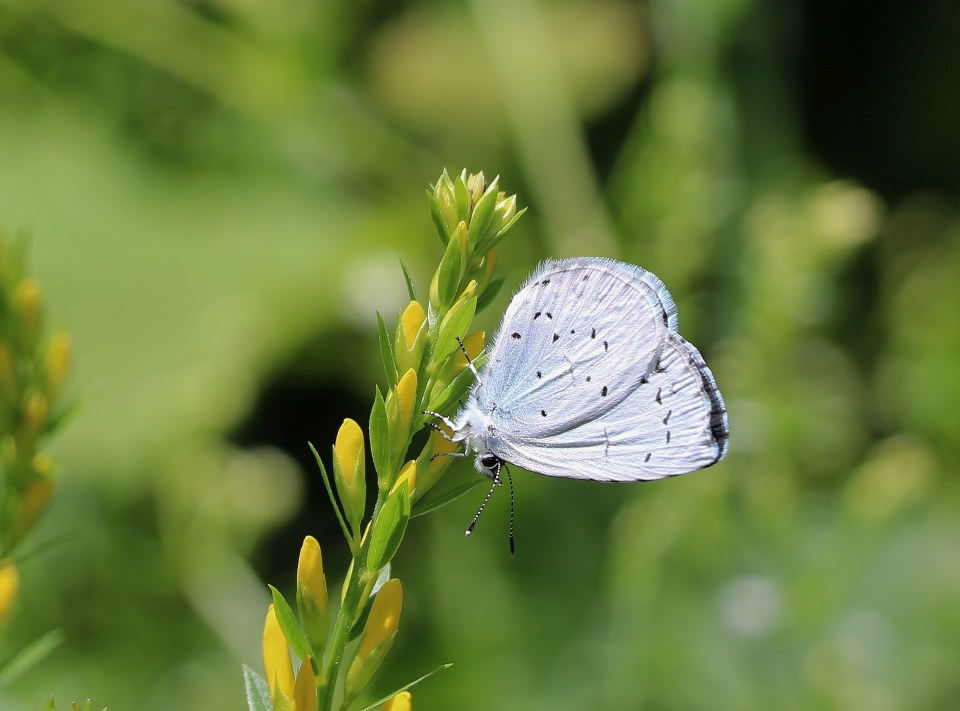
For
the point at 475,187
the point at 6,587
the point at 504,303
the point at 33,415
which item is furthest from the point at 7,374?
the point at 504,303

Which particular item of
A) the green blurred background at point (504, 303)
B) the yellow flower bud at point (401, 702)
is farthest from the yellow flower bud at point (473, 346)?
the green blurred background at point (504, 303)

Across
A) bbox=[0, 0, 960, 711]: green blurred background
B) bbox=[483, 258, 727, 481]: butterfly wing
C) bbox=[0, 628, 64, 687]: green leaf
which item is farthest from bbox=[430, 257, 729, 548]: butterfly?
bbox=[0, 0, 960, 711]: green blurred background

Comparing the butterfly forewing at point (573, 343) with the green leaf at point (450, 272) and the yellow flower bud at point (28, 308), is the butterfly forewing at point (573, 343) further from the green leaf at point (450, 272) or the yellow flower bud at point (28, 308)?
the yellow flower bud at point (28, 308)

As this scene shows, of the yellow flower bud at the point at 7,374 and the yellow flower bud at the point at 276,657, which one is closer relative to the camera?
the yellow flower bud at the point at 276,657

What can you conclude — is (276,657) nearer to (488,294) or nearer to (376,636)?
(376,636)

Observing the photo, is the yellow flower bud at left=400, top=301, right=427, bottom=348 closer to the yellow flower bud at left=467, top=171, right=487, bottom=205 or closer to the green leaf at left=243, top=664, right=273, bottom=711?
the yellow flower bud at left=467, top=171, right=487, bottom=205

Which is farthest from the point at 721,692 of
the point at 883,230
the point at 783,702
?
the point at 883,230

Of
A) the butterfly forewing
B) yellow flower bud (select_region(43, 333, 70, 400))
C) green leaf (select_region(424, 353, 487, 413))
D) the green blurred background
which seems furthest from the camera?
the green blurred background
